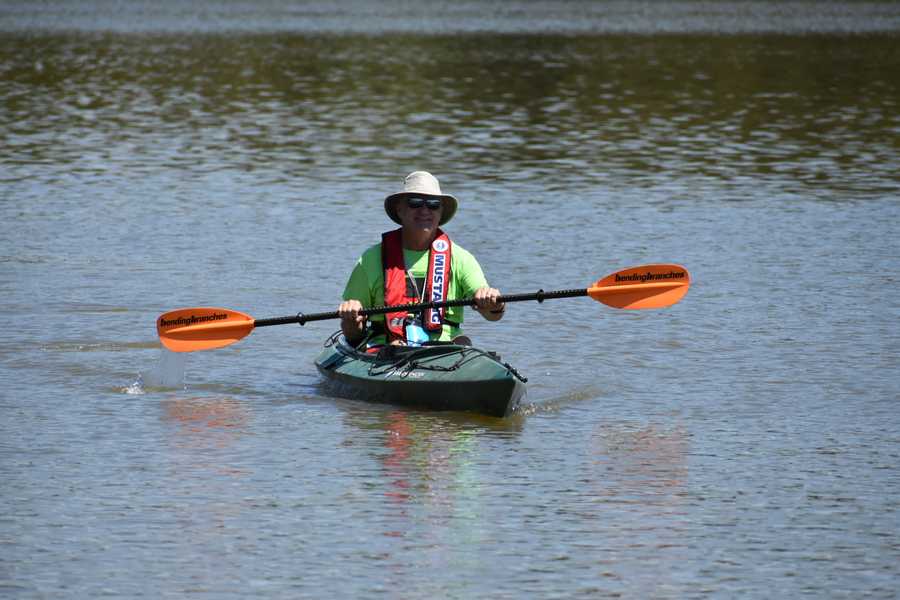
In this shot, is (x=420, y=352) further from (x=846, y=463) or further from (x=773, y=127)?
(x=773, y=127)

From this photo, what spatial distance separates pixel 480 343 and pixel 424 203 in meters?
2.74

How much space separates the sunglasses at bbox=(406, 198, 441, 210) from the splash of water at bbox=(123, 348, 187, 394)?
2285 mm

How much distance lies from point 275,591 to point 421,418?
3.88m

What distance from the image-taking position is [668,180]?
25.4 meters

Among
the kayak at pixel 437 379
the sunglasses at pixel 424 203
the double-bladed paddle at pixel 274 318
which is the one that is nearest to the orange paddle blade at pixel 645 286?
the double-bladed paddle at pixel 274 318

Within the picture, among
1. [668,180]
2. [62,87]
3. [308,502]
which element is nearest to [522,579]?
[308,502]

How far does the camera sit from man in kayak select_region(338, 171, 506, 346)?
41.4ft

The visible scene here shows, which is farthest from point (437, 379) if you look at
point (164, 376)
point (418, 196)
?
point (164, 376)

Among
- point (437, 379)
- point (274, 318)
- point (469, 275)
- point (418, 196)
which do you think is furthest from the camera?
point (274, 318)

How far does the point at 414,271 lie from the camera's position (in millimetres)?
12812

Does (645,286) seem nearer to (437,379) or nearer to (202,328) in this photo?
(437,379)

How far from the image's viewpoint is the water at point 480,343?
9227 millimetres

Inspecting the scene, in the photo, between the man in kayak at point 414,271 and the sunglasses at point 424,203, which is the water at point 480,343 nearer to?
the man in kayak at point 414,271

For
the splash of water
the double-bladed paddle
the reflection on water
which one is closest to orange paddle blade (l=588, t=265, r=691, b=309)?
the double-bladed paddle
